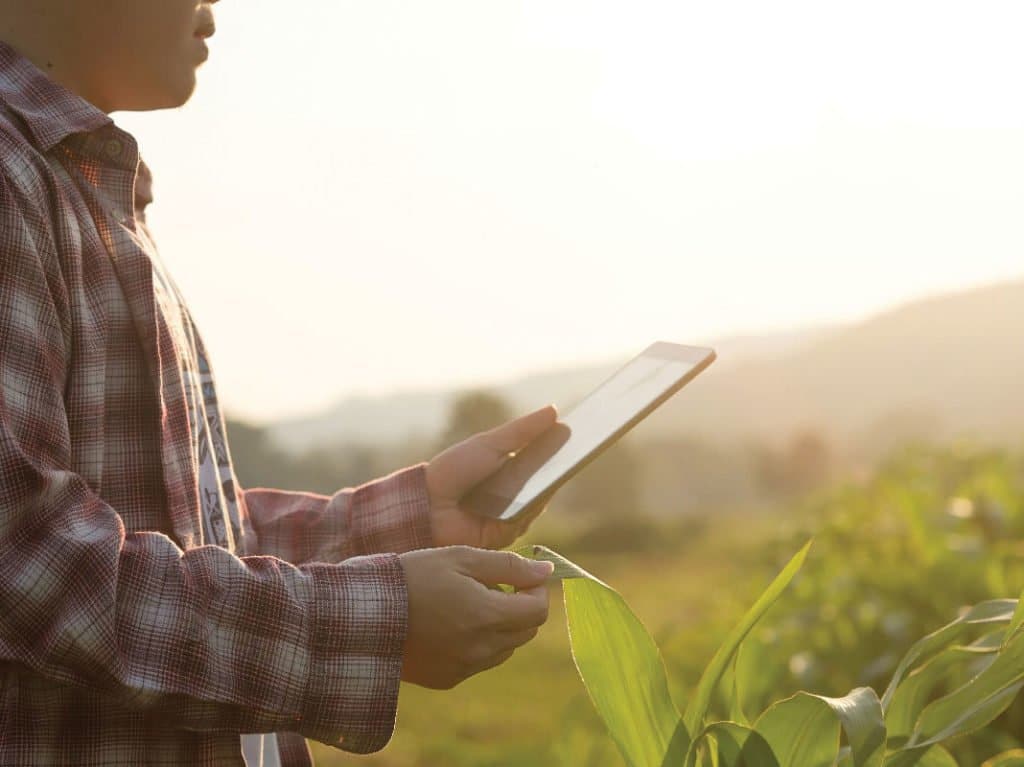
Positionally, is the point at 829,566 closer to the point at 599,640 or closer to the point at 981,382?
the point at 599,640

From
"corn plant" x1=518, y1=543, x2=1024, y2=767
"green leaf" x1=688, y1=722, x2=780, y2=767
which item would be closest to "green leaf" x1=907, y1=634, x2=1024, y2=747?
"corn plant" x1=518, y1=543, x2=1024, y2=767

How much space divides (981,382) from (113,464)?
3.35 metres

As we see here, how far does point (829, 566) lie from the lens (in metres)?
2.05

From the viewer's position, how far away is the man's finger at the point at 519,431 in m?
1.26

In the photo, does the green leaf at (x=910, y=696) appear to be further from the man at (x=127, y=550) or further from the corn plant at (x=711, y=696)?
the man at (x=127, y=550)

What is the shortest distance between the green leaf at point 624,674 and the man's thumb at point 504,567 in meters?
0.01

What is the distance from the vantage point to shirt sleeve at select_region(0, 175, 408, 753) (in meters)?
0.82

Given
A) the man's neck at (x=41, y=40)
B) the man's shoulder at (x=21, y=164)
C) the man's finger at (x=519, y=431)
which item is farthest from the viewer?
the man's finger at (x=519, y=431)

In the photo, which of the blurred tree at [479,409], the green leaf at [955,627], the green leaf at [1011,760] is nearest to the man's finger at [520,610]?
the green leaf at [955,627]

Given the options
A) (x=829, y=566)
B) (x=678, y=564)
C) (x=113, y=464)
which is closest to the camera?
(x=113, y=464)

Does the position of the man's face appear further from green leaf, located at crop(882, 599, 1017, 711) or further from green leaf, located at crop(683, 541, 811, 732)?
green leaf, located at crop(882, 599, 1017, 711)

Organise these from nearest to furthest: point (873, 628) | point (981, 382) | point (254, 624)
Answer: point (254, 624) → point (873, 628) → point (981, 382)

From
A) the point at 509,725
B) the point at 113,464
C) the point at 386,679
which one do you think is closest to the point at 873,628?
the point at 509,725

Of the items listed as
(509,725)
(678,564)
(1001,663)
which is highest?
(1001,663)
